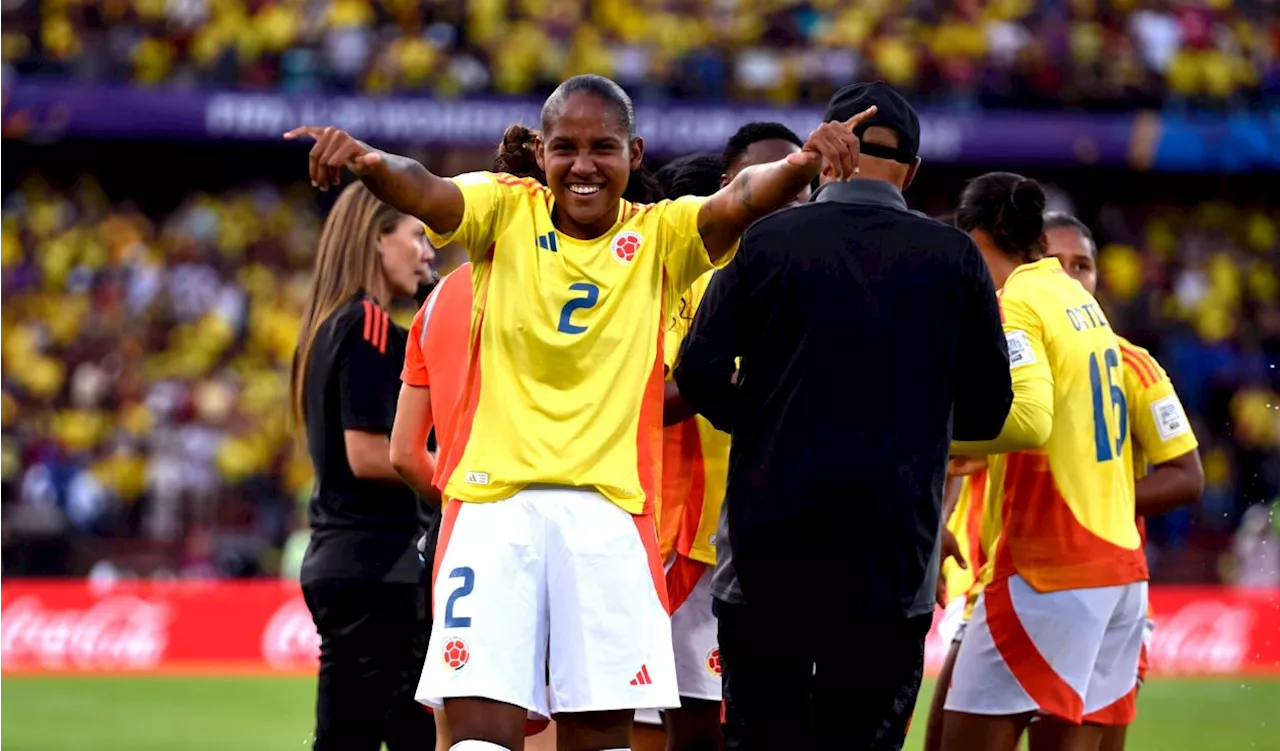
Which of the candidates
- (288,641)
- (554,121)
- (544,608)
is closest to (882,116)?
(554,121)

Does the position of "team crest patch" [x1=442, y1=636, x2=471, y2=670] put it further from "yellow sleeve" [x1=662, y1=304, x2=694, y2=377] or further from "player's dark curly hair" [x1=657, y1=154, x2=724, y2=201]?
"player's dark curly hair" [x1=657, y1=154, x2=724, y2=201]

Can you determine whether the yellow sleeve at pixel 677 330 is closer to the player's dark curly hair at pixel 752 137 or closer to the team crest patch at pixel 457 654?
A: the player's dark curly hair at pixel 752 137

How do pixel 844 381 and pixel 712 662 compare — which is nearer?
pixel 844 381

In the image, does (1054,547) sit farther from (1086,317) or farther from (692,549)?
(692,549)

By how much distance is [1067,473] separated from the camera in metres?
5.89

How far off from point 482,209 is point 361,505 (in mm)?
1685

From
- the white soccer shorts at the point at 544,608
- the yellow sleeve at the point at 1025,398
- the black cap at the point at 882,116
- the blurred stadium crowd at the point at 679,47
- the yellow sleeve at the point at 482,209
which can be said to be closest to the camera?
the white soccer shorts at the point at 544,608

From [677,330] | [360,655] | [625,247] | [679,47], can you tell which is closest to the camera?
[625,247]

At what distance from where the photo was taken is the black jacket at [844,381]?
448cm

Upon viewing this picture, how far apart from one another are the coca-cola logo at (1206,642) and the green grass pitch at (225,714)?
0.33m

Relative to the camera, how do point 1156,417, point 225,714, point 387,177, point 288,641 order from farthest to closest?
point 288,641 → point 225,714 → point 1156,417 → point 387,177

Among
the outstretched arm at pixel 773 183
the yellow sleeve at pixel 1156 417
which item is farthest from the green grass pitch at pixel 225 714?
the outstretched arm at pixel 773 183

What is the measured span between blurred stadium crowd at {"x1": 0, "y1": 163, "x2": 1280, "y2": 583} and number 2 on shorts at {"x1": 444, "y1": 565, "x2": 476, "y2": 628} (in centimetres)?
1405

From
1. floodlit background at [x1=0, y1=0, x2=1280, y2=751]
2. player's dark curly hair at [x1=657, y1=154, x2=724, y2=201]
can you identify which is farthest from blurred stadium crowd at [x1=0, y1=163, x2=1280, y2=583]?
player's dark curly hair at [x1=657, y1=154, x2=724, y2=201]
